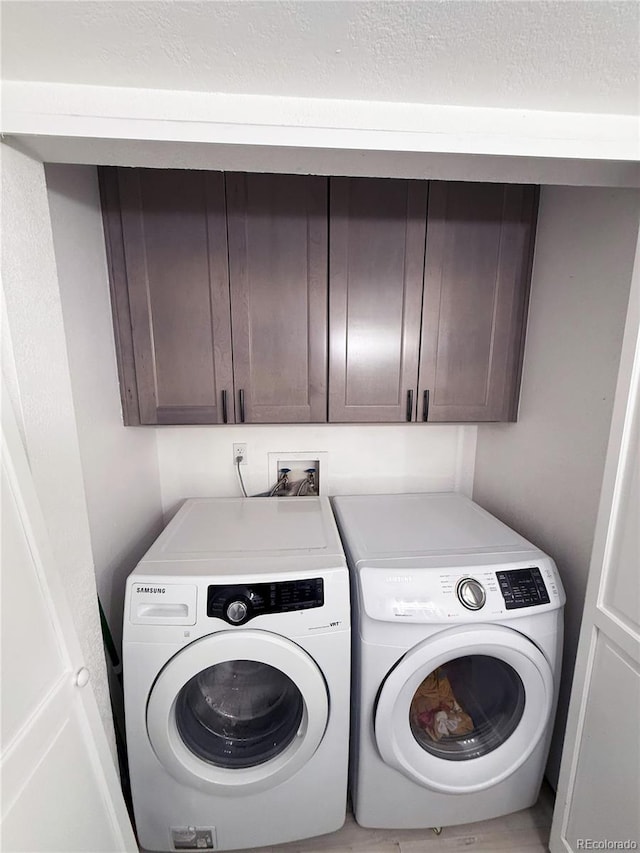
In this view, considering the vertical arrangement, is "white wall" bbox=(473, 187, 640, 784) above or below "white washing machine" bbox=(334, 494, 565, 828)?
above

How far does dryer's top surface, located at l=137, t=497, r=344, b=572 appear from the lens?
115 centimetres

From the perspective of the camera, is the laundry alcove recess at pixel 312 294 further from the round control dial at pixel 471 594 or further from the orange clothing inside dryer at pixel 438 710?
the orange clothing inside dryer at pixel 438 710

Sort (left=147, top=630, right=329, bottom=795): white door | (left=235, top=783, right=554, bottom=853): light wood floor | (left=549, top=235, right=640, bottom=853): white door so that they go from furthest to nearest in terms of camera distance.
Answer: (left=235, top=783, right=554, bottom=853): light wood floor
(left=147, top=630, right=329, bottom=795): white door
(left=549, top=235, right=640, bottom=853): white door

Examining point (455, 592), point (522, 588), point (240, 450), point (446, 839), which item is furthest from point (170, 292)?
point (446, 839)

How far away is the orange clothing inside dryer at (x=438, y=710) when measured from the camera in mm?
1229

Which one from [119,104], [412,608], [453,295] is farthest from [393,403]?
[119,104]

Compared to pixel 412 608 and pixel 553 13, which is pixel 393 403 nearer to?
pixel 412 608

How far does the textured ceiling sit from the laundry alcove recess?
0.58 metres

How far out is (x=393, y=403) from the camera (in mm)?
1436

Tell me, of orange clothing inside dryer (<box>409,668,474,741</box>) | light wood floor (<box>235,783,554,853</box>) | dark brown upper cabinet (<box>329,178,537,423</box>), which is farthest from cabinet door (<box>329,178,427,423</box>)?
light wood floor (<box>235,783,554,853</box>)

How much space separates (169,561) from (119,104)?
43.6 inches

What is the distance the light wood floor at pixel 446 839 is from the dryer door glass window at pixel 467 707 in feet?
1.08

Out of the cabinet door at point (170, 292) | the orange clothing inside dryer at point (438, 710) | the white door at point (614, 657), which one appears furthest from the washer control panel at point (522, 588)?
the cabinet door at point (170, 292)

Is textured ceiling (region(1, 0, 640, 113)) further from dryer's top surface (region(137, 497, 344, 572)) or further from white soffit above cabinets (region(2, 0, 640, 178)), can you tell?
dryer's top surface (region(137, 497, 344, 572))
